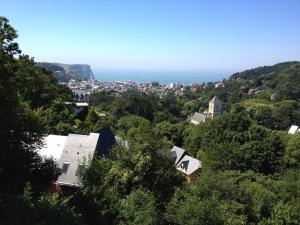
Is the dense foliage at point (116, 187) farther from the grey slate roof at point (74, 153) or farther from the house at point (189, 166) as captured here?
the house at point (189, 166)

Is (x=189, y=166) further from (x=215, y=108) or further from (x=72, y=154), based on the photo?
(x=215, y=108)

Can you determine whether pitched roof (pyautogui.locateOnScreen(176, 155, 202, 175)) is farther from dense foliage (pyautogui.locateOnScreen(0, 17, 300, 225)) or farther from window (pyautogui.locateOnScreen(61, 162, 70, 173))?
window (pyautogui.locateOnScreen(61, 162, 70, 173))

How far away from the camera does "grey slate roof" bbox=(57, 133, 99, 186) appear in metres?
20.2

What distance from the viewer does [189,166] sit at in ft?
113

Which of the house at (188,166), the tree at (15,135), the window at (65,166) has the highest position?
the tree at (15,135)

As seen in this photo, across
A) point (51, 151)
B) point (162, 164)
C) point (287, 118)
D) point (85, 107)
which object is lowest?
point (287, 118)

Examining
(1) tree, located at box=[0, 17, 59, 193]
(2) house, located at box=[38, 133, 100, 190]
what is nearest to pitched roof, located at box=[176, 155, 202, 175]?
(2) house, located at box=[38, 133, 100, 190]

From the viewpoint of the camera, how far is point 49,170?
17438 mm

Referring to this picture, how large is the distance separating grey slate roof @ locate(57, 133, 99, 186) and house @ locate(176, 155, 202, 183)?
42.3 ft

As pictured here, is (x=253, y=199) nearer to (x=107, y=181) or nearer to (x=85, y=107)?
(x=107, y=181)

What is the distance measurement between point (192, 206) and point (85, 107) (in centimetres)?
4855

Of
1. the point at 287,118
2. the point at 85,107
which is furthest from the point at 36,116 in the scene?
the point at 287,118

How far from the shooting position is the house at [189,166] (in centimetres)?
3303

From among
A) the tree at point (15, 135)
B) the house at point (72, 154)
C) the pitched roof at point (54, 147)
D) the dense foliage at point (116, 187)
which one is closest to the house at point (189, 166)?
the dense foliage at point (116, 187)
